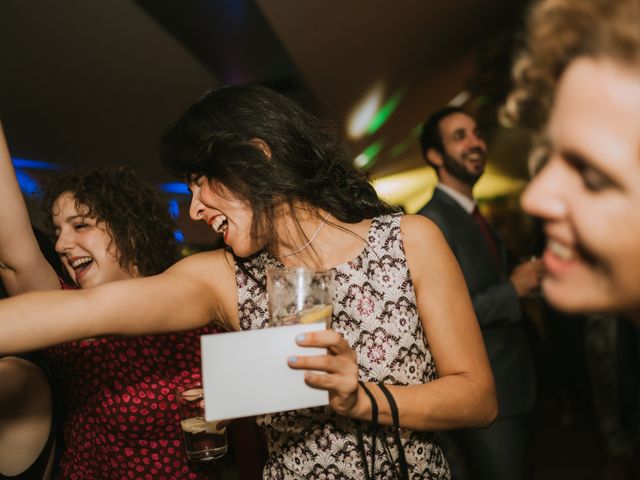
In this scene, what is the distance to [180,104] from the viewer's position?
5344 millimetres

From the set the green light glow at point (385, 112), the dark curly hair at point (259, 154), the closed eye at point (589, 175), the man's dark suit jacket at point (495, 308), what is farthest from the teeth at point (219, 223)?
the green light glow at point (385, 112)

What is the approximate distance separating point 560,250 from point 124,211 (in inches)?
62.2

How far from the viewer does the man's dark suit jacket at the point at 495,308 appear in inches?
91.0

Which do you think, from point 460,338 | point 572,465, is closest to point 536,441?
point 572,465

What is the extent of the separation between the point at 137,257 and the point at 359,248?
0.92m

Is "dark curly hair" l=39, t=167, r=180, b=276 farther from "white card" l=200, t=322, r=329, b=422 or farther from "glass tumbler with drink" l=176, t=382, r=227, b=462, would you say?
"white card" l=200, t=322, r=329, b=422

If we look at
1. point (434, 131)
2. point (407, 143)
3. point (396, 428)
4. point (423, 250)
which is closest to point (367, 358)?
point (396, 428)

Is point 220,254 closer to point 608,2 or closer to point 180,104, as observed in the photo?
point 608,2

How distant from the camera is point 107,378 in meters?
1.60

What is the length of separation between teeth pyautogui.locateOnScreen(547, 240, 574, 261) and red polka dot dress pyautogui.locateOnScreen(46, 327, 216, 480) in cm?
122

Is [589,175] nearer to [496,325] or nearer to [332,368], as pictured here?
[332,368]

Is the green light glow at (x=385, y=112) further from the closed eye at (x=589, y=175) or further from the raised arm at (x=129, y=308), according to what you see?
the closed eye at (x=589, y=175)

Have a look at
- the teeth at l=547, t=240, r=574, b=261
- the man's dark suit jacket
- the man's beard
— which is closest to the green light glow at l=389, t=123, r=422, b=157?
the man's beard

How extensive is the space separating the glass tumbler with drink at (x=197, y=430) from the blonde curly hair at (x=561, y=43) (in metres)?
0.97
